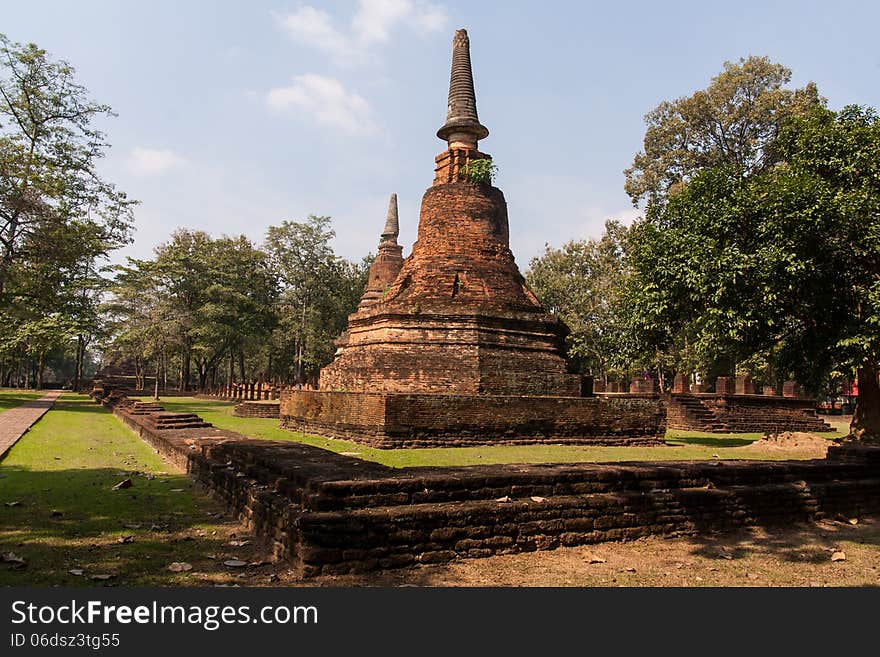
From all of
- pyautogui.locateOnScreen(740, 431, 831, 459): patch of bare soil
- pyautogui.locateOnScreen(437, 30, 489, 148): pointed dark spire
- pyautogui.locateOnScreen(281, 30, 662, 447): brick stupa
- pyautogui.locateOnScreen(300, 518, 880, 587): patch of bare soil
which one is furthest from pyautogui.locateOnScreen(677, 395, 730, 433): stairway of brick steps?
pyautogui.locateOnScreen(300, 518, 880, 587): patch of bare soil

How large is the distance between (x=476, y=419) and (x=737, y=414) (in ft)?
42.1

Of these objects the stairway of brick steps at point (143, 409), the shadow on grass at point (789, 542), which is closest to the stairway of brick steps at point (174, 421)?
the stairway of brick steps at point (143, 409)

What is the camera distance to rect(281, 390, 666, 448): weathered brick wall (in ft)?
40.9

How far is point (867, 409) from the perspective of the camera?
560 inches

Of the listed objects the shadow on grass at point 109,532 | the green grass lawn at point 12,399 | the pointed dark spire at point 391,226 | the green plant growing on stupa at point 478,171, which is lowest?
the shadow on grass at point 109,532

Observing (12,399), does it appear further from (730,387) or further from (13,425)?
(730,387)

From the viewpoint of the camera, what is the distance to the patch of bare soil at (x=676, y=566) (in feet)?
14.6

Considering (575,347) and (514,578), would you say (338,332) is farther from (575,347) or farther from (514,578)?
(514,578)

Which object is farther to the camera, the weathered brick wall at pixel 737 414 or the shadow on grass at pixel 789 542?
the weathered brick wall at pixel 737 414

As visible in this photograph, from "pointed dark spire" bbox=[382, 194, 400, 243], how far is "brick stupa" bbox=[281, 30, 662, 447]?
14.6 metres

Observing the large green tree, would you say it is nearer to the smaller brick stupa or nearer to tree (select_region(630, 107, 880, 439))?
the smaller brick stupa

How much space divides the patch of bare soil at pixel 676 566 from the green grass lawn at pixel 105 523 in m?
1.04

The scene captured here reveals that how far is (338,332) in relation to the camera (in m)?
47.1

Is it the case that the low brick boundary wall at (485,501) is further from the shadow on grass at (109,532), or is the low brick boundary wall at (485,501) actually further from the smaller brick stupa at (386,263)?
the smaller brick stupa at (386,263)
